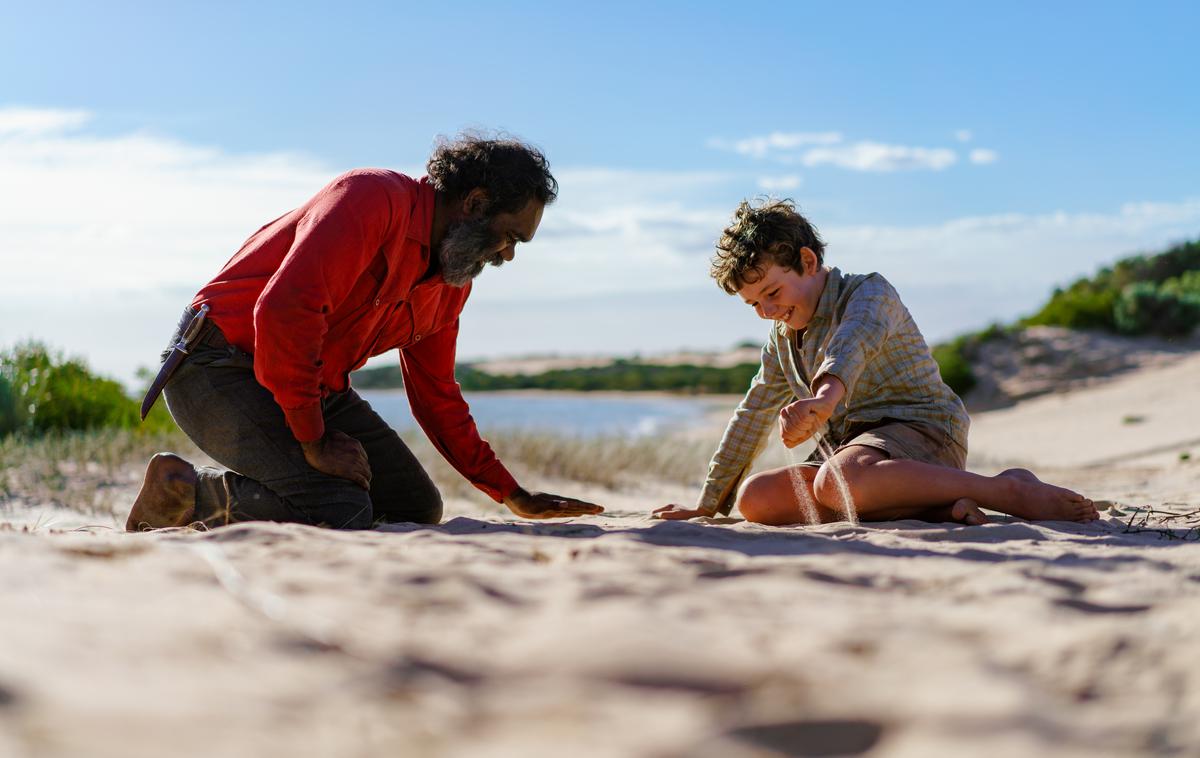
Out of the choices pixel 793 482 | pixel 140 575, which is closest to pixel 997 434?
pixel 793 482

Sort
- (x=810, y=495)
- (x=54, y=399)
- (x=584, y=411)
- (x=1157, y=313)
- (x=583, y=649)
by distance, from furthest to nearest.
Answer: (x=584, y=411) < (x=1157, y=313) < (x=54, y=399) < (x=810, y=495) < (x=583, y=649)

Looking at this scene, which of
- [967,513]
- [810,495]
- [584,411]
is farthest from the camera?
[584,411]

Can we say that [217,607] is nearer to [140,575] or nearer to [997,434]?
[140,575]

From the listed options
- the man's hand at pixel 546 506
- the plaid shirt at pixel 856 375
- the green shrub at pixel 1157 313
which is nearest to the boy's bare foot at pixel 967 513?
the plaid shirt at pixel 856 375

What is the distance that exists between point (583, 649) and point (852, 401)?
2.65m

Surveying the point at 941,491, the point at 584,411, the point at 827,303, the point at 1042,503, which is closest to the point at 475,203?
the point at 827,303

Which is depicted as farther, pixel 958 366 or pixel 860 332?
pixel 958 366

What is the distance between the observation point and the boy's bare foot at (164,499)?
346cm

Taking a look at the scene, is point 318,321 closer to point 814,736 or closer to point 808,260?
point 808,260

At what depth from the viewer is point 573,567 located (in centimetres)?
220

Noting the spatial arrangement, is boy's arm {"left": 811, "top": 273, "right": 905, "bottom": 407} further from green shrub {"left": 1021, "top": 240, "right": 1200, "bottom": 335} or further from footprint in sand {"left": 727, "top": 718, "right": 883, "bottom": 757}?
green shrub {"left": 1021, "top": 240, "right": 1200, "bottom": 335}

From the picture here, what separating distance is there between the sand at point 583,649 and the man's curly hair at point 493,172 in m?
1.51

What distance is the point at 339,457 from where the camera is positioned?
3451 millimetres

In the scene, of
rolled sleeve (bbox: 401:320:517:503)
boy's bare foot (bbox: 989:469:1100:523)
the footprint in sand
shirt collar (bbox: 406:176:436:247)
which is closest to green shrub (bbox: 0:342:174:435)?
rolled sleeve (bbox: 401:320:517:503)
